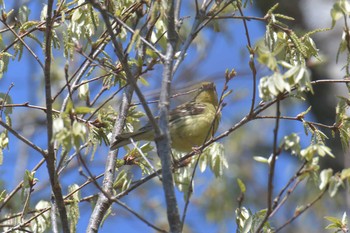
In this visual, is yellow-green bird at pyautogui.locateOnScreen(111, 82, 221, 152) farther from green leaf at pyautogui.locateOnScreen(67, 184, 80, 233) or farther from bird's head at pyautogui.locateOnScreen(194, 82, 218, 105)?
green leaf at pyautogui.locateOnScreen(67, 184, 80, 233)

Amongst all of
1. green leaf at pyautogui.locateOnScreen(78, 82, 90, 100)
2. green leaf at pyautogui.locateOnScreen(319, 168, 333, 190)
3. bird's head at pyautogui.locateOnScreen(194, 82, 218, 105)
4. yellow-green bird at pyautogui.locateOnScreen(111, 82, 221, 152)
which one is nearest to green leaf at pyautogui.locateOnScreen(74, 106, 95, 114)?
green leaf at pyautogui.locateOnScreen(319, 168, 333, 190)

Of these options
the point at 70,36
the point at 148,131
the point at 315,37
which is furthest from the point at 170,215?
the point at 315,37

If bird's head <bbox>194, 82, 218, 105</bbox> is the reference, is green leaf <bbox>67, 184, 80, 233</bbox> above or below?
below

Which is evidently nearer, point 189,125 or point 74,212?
point 74,212

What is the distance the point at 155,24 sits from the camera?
139 inches

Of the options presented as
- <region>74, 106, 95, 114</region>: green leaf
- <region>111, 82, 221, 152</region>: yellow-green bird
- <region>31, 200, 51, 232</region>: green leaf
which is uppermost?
<region>111, 82, 221, 152</region>: yellow-green bird

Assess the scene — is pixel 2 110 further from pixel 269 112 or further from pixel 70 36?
pixel 269 112

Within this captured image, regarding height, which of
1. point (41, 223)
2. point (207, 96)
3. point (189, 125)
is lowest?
point (41, 223)

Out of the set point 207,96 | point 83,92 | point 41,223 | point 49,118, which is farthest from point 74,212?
point 207,96

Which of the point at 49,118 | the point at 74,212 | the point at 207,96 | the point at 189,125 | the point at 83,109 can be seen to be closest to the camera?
the point at 83,109

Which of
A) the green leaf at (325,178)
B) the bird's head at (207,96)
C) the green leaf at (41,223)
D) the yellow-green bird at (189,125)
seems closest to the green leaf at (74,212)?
the green leaf at (41,223)

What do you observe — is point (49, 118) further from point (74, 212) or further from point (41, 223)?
point (41, 223)

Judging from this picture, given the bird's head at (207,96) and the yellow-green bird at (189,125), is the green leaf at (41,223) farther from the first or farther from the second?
the bird's head at (207,96)

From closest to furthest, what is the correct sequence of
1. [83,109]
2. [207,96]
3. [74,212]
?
1. [83,109]
2. [74,212]
3. [207,96]
